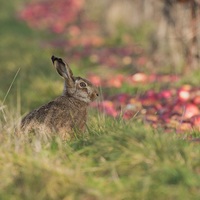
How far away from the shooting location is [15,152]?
5254mm

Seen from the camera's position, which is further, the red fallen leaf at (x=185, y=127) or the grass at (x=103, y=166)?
the red fallen leaf at (x=185, y=127)

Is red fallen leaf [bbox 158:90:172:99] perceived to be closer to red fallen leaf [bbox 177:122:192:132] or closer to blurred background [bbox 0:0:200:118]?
blurred background [bbox 0:0:200:118]

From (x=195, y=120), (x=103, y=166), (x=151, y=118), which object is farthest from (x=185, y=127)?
(x=103, y=166)

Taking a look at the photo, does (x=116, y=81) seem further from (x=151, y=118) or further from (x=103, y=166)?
(x=103, y=166)

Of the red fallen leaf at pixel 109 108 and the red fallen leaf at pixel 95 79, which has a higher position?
the red fallen leaf at pixel 109 108

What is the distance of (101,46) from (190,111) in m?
8.53

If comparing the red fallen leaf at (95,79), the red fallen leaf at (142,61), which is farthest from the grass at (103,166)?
the red fallen leaf at (142,61)

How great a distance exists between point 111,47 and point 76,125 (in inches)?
398

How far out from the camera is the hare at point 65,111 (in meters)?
6.53

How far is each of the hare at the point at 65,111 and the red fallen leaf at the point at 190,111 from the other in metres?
1.44

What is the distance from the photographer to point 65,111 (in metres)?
6.89

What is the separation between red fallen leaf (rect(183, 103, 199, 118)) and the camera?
8.42 m

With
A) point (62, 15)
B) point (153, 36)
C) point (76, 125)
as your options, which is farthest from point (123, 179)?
point (62, 15)

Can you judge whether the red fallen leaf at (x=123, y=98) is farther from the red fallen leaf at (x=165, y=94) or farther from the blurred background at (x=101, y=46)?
the red fallen leaf at (x=165, y=94)
